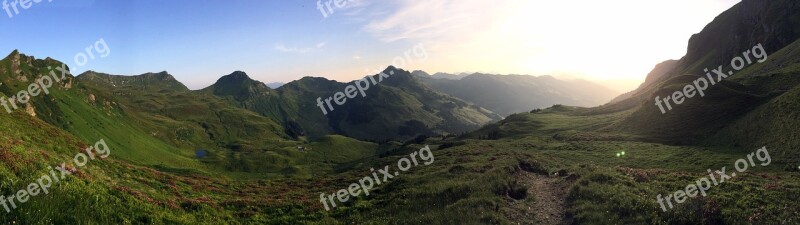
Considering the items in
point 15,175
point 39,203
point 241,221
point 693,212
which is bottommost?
point 693,212

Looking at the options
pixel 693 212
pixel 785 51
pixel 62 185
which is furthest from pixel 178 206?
pixel 785 51

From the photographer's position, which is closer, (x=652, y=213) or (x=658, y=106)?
(x=652, y=213)

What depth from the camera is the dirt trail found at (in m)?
29.7

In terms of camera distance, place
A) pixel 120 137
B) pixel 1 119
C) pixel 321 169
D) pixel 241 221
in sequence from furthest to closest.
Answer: pixel 321 169
pixel 120 137
pixel 1 119
pixel 241 221

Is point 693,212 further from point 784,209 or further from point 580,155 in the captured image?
point 580,155

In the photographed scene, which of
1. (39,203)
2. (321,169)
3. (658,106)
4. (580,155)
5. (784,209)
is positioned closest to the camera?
(39,203)

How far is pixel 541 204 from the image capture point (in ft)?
111

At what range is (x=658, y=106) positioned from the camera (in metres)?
94.6

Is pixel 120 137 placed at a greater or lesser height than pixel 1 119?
greater

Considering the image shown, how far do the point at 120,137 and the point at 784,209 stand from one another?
133899 millimetres

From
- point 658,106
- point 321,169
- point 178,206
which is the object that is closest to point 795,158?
point 658,106

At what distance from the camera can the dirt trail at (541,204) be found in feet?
97.3

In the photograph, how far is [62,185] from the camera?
67.0 feet

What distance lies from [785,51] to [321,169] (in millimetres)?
144963
